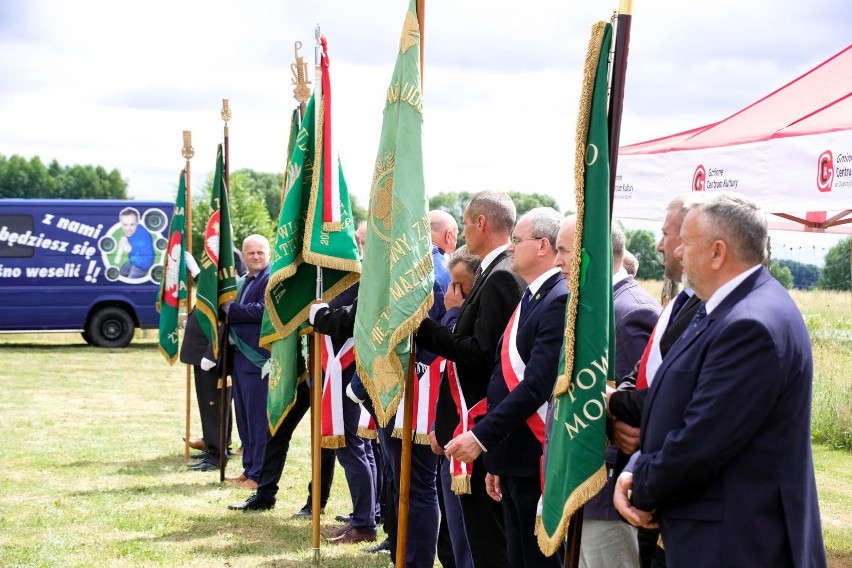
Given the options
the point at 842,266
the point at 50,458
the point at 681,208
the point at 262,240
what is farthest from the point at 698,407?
the point at 842,266

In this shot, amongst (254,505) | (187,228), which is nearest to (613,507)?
(254,505)

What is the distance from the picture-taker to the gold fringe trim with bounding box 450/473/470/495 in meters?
4.67

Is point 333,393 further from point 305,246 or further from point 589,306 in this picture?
point 589,306

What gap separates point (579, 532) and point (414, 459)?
2.35 m

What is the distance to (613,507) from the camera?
12.9 ft

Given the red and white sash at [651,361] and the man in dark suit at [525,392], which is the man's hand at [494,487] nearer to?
the man in dark suit at [525,392]

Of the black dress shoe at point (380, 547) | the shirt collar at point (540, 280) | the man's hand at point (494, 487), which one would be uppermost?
the shirt collar at point (540, 280)

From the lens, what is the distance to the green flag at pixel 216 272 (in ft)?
28.9

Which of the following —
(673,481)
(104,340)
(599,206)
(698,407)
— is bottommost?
(104,340)

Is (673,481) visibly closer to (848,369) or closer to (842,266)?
(848,369)

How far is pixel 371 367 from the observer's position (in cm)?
502

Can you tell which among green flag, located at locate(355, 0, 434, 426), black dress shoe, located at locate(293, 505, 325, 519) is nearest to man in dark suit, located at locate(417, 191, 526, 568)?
green flag, located at locate(355, 0, 434, 426)

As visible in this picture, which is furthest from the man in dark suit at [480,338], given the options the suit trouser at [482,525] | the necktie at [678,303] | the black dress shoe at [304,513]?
the black dress shoe at [304,513]

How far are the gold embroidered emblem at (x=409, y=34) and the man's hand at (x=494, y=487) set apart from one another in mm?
2043
